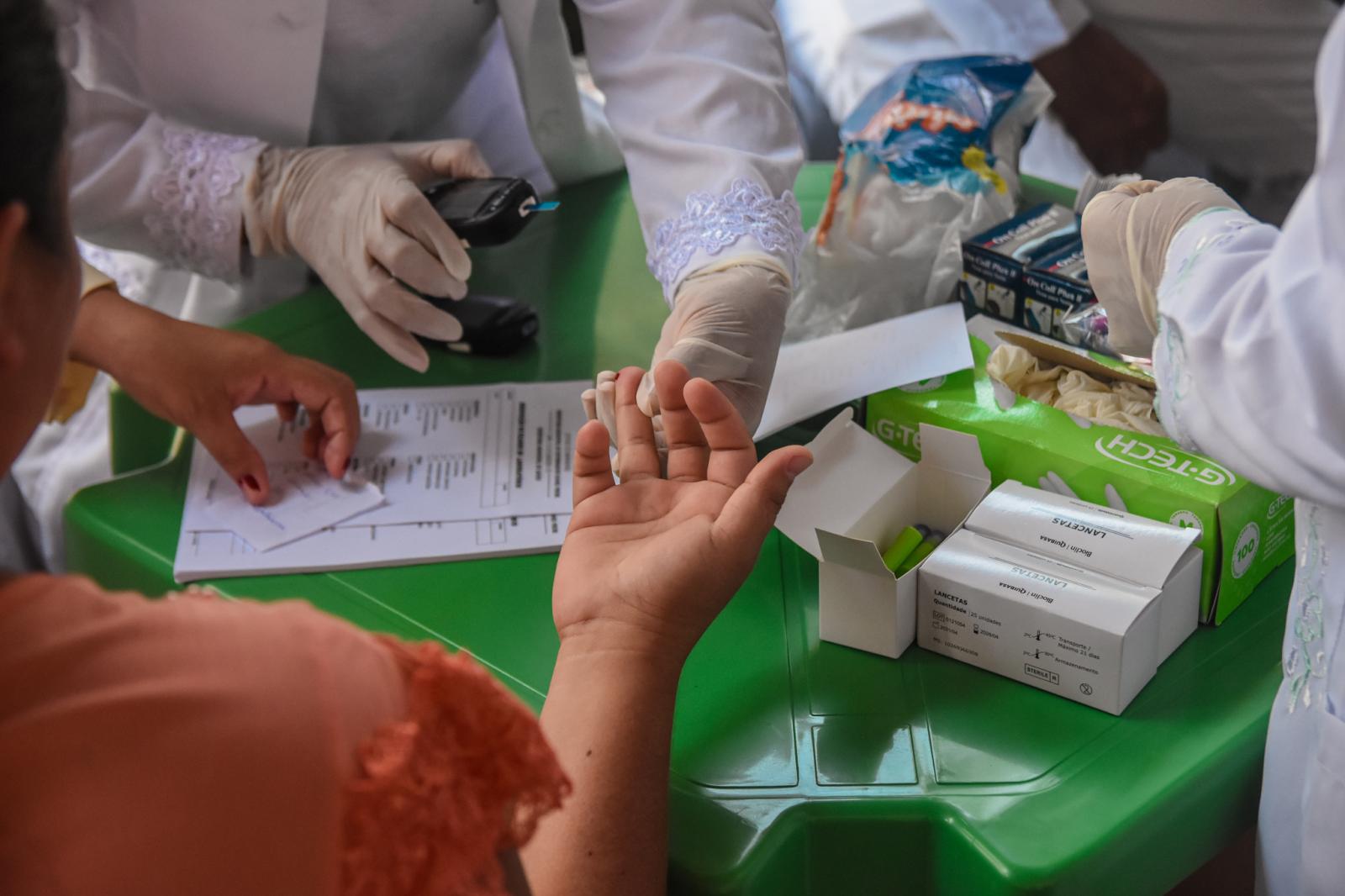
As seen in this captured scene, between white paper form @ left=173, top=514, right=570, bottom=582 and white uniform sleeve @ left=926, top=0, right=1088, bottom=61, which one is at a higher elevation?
white uniform sleeve @ left=926, top=0, right=1088, bottom=61

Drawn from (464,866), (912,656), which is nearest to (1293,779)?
(912,656)

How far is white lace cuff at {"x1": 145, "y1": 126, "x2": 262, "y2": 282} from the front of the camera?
1237mm

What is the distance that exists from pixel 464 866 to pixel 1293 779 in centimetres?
53

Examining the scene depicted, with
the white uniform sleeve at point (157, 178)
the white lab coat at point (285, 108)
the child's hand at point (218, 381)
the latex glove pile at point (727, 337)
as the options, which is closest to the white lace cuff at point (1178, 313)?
the latex glove pile at point (727, 337)

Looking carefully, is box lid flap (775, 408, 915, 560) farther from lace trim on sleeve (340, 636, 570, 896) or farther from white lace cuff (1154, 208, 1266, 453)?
lace trim on sleeve (340, 636, 570, 896)

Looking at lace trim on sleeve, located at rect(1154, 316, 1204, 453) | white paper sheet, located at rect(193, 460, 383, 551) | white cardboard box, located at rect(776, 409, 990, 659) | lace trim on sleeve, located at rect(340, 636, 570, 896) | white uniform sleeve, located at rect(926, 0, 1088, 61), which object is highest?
lace trim on sleeve, located at rect(1154, 316, 1204, 453)

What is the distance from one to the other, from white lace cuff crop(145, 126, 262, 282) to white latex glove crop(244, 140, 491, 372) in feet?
0.05

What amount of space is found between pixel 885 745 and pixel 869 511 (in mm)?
172

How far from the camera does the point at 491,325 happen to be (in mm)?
1239

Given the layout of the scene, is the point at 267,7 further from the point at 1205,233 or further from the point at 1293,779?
the point at 1293,779

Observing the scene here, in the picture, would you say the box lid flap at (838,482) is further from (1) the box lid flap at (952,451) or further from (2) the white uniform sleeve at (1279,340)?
(2) the white uniform sleeve at (1279,340)

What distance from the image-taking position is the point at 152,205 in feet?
4.13

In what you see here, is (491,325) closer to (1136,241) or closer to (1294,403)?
(1136,241)

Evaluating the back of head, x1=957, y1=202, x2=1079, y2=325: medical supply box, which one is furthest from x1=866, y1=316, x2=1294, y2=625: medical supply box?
the back of head
